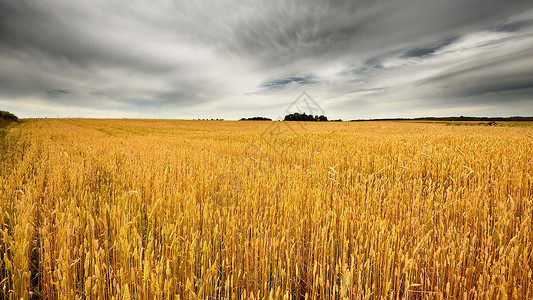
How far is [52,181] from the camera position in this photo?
364 cm

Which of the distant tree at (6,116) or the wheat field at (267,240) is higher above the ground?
the distant tree at (6,116)

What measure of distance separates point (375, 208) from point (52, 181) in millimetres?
4780

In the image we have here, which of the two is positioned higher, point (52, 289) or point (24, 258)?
point (24, 258)

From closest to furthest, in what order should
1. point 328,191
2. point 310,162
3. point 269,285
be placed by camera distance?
point 269,285 < point 328,191 < point 310,162

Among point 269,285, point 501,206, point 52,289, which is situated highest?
point 501,206

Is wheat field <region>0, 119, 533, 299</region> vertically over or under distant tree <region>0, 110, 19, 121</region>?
under

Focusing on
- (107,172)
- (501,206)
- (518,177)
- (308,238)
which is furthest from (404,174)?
(107,172)

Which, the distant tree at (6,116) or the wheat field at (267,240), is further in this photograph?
the distant tree at (6,116)

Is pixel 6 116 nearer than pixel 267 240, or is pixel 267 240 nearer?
pixel 267 240

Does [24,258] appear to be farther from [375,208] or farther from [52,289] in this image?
[375,208]

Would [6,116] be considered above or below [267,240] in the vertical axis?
above

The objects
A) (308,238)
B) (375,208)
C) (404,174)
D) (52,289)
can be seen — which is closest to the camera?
(52,289)

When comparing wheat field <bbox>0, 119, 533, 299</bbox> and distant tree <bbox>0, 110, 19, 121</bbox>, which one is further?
distant tree <bbox>0, 110, 19, 121</bbox>

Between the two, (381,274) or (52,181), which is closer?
(381,274)
